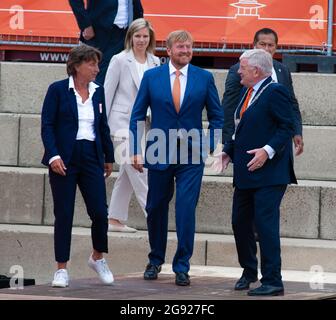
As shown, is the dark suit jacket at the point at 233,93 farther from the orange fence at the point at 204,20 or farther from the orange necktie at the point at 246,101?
the orange fence at the point at 204,20

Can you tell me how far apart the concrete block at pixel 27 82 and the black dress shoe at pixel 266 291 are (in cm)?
459

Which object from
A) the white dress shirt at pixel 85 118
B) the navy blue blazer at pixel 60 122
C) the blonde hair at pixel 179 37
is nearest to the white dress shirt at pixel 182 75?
the blonde hair at pixel 179 37

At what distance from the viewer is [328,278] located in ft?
40.1

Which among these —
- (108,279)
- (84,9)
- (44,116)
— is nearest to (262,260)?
(108,279)

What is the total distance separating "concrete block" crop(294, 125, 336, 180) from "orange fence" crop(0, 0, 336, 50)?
1018mm

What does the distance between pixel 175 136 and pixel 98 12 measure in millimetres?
2708

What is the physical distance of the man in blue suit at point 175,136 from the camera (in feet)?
38.0

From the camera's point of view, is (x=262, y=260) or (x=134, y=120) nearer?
(x=262, y=260)

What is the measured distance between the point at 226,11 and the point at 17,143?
241 cm

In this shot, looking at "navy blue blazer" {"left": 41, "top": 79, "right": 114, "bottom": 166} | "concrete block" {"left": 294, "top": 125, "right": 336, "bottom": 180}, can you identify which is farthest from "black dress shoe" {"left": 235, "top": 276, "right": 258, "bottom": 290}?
"concrete block" {"left": 294, "top": 125, "right": 336, "bottom": 180}

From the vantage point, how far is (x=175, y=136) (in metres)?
11.6
